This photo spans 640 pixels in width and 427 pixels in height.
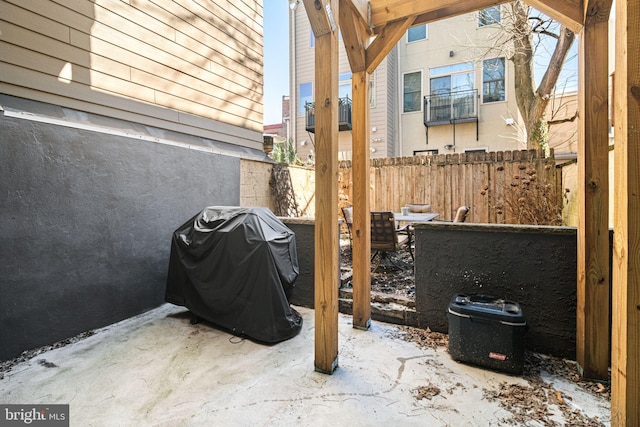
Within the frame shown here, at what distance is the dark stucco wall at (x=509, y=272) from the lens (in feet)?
8.13

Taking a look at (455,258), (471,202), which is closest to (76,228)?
(455,258)

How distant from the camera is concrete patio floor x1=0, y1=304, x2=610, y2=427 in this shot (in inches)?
74.0

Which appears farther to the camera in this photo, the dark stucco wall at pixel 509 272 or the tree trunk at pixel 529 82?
the tree trunk at pixel 529 82

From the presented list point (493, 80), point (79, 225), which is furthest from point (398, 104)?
point (79, 225)

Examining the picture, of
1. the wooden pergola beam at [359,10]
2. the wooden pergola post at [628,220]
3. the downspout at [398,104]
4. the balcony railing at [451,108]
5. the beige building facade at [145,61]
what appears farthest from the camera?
the downspout at [398,104]

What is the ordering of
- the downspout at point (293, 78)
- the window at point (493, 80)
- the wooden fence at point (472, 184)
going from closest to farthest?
the wooden fence at point (472, 184) < the window at point (493, 80) < the downspout at point (293, 78)

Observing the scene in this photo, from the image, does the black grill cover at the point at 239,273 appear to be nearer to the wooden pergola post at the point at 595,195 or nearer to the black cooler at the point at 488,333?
the black cooler at the point at 488,333

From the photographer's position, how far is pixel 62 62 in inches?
115

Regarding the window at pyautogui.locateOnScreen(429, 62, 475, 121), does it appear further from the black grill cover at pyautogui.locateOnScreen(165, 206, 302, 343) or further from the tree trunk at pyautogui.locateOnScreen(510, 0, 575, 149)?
the black grill cover at pyautogui.locateOnScreen(165, 206, 302, 343)

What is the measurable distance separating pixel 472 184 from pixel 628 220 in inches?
217

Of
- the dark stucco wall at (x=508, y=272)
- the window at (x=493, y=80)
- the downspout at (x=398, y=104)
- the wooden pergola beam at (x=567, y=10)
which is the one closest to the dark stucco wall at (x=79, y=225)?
the dark stucco wall at (x=508, y=272)

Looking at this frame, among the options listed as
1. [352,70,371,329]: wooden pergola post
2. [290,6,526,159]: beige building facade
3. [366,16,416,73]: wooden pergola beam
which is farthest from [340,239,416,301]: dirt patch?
[290,6,526,159]: beige building facade

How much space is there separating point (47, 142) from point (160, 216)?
4.21 feet

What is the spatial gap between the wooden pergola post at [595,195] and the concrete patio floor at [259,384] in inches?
13.6
